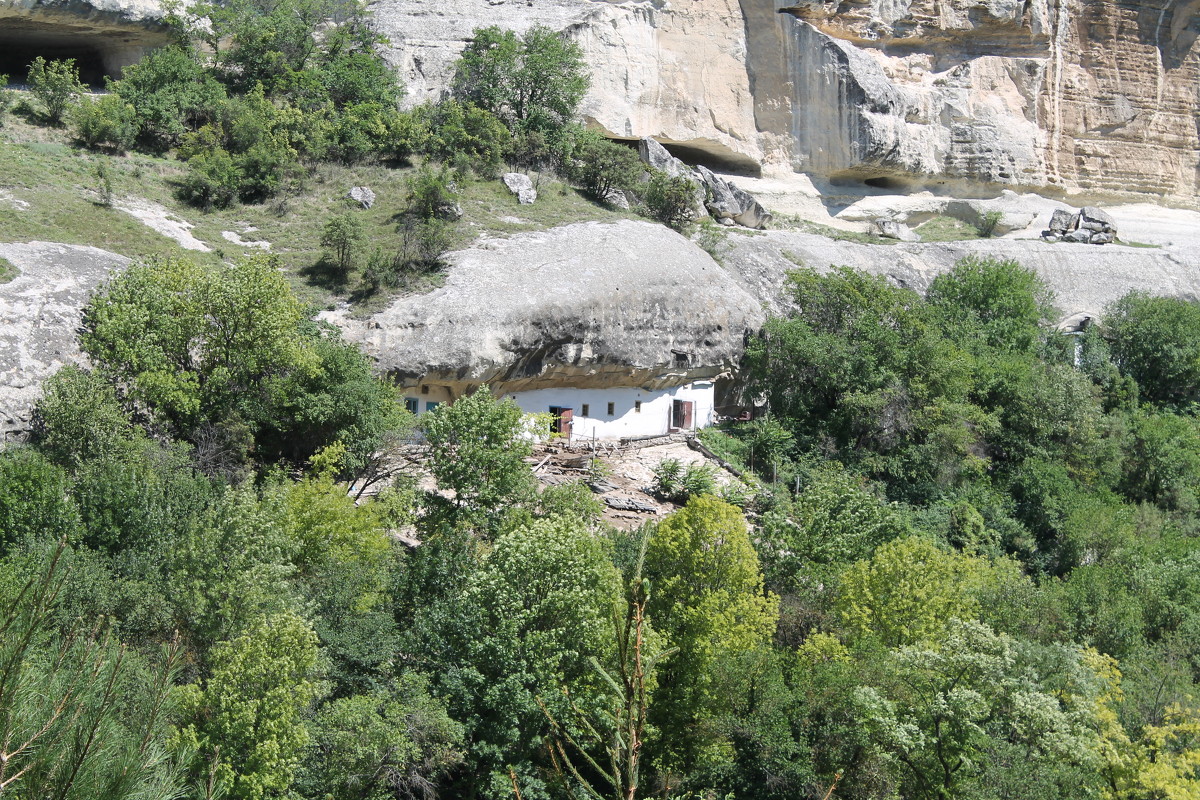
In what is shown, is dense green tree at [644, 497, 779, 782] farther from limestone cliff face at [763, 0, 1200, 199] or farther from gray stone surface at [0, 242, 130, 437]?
limestone cliff face at [763, 0, 1200, 199]

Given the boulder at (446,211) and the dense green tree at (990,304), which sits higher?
the boulder at (446,211)

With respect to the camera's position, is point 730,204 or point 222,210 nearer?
point 222,210

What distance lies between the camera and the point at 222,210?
34219 mm

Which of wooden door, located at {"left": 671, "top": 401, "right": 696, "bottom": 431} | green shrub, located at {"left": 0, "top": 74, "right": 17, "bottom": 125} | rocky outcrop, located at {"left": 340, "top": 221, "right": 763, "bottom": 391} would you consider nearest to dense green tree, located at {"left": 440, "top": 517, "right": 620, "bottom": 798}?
rocky outcrop, located at {"left": 340, "top": 221, "right": 763, "bottom": 391}

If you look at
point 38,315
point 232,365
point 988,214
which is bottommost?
point 988,214

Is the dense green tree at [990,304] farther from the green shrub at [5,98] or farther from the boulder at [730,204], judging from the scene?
the green shrub at [5,98]

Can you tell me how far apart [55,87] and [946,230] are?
3203 cm

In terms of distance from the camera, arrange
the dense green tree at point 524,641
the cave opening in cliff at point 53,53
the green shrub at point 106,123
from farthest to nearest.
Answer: the cave opening in cliff at point 53,53, the green shrub at point 106,123, the dense green tree at point 524,641

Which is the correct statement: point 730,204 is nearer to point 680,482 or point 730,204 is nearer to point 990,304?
point 990,304

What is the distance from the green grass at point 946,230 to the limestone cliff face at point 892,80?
187 centimetres

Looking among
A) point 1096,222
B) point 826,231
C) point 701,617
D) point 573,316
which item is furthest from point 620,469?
point 1096,222

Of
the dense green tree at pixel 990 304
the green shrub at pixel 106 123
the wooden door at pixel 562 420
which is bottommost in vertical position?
the wooden door at pixel 562 420

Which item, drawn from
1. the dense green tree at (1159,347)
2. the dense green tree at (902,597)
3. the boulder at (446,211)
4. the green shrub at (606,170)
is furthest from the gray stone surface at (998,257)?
the dense green tree at (902,597)

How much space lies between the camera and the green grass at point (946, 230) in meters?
44.5
